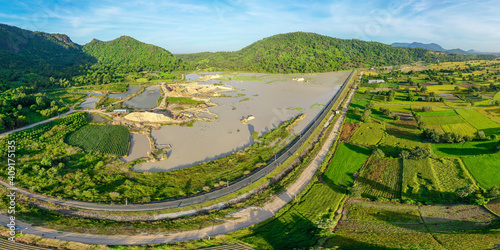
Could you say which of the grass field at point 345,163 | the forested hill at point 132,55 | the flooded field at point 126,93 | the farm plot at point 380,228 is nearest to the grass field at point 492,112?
the grass field at point 345,163

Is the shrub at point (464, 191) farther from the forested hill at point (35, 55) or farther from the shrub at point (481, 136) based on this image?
the forested hill at point (35, 55)

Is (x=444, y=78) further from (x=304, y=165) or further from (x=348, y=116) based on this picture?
(x=304, y=165)

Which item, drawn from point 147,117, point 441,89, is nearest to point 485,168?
point 147,117

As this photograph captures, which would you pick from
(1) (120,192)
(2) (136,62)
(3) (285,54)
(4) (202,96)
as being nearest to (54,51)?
(2) (136,62)

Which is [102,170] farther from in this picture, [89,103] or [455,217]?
[89,103]

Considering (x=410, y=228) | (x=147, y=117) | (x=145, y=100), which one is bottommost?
(x=410, y=228)

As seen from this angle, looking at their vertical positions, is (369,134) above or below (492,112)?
below
